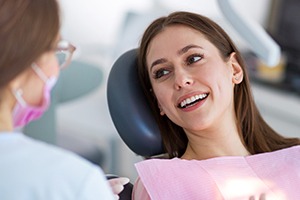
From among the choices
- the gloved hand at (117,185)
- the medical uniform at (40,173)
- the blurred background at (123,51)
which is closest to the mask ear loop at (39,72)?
the medical uniform at (40,173)

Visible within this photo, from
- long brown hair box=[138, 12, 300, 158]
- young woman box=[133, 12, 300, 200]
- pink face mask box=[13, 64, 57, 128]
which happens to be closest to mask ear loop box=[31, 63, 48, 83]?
pink face mask box=[13, 64, 57, 128]

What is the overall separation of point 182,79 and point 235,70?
21 cm

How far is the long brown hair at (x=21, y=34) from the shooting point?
32.4 inches

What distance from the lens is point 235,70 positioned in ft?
5.10

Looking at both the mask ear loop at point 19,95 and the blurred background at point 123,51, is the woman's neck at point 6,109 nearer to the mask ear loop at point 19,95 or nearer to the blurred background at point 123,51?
the mask ear loop at point 19,95

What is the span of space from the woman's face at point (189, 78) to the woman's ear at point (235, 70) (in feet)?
0.08

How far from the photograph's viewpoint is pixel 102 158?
251 cm

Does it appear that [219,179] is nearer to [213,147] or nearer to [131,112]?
[213,147]

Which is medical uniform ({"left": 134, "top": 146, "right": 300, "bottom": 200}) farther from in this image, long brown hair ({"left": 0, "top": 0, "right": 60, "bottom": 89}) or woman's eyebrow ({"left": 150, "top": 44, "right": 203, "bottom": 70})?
long brown hair ({"left": 0, "top": 0, "right": 60, "bottom": 89})

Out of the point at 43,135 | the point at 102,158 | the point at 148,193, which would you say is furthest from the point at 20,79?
the point at 102,158

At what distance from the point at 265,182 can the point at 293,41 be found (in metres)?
1.99

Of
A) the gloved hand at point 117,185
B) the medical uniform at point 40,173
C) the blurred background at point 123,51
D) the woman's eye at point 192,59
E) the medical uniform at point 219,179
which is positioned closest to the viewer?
the medical uniform at point 40,173

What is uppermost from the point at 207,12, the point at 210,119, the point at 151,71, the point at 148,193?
the point at 207,12

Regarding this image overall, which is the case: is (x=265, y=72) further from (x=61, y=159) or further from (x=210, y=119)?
(x=61, y=159)
